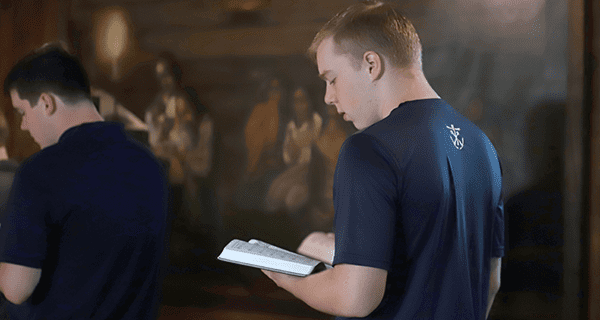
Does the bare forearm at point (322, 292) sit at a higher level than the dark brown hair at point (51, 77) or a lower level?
lower

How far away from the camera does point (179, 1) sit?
280 centimetres

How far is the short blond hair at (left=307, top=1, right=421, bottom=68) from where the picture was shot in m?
1.10

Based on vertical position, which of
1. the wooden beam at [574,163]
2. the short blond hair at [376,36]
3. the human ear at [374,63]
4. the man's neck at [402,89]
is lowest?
the wooden beam at [574,163]

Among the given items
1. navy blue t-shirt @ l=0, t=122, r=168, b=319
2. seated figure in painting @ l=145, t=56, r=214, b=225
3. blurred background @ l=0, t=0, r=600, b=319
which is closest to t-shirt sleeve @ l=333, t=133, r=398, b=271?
navy blue t-shirt @ l=0, t=122, r=168, b=319

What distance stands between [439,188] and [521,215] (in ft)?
5.04

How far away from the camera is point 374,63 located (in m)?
1.09

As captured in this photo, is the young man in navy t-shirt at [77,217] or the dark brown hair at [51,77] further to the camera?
the dark brown hair at [51,77]

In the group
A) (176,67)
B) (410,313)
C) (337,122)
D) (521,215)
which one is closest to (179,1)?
(176,67)

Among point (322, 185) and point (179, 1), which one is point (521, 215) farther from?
point (179, 1)

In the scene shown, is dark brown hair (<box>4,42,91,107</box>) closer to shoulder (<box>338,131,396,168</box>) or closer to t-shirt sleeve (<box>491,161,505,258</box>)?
shoulder (<box>338,131,396,168</box>)

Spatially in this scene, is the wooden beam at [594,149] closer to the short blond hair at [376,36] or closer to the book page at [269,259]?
the short blond hair at [376,36]

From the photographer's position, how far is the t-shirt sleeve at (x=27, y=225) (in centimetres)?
129

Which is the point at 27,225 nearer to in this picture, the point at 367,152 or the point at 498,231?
the point at 367,152

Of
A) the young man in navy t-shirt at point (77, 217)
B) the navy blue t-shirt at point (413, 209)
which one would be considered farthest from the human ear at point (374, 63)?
the young man in navy t-shirt at point (77, 217)
